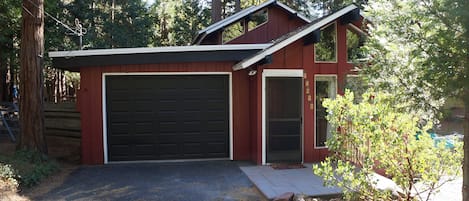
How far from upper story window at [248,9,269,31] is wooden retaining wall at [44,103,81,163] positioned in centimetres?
614

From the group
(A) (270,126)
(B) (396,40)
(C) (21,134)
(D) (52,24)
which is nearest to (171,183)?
(A) (270,126)

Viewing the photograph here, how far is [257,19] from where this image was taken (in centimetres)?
1266

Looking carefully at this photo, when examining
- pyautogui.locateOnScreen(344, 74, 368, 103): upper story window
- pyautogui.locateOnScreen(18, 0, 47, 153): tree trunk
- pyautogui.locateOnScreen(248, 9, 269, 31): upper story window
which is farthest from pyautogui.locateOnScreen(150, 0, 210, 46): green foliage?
pyautogui.locateOnScreen(344, 74, 368, 103): upper story window

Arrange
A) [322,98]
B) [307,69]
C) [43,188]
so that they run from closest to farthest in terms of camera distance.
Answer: [43,188] < [307,69] < [322,98]

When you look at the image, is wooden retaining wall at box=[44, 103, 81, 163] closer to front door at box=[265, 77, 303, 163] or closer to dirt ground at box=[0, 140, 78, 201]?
dirt ground at box=[0, 140, 78, 201]

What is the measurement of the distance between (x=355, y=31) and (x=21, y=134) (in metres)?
7.19

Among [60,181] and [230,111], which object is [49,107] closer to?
[60,181]

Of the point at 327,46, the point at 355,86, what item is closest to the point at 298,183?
the point at 355,86

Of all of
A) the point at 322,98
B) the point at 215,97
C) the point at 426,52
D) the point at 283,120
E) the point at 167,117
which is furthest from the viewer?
the point at 215,97

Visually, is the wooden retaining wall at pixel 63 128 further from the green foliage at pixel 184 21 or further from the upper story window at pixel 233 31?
the green foliage at pixel 184 21

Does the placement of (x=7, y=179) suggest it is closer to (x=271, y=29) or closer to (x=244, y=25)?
(x=244, y=25)

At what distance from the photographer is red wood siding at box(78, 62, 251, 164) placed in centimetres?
792

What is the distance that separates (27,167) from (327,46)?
6.19 meters

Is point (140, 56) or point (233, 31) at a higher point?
point (233, 31)
